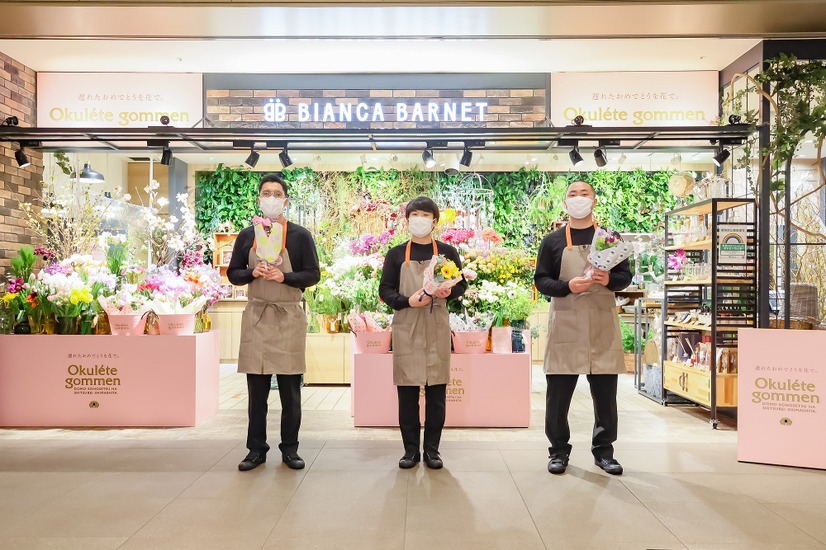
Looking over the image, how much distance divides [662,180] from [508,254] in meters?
6.05

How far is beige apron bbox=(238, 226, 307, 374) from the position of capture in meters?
3.92

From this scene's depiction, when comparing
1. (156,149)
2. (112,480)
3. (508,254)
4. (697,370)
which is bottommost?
(112,480)

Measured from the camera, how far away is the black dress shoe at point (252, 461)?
3.86 m

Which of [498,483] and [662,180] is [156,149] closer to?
[498,483]

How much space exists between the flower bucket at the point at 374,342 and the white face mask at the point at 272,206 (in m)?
1.56

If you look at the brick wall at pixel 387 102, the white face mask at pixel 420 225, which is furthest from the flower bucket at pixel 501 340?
the brick wall at pixel 387 102

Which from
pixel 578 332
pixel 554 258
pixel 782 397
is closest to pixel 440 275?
pixel 554 258

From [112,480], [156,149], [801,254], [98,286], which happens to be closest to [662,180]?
[801,254]

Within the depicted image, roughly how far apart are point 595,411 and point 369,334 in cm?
198

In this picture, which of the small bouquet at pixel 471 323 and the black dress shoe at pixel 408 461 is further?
the small bouquet at pixel 471 323

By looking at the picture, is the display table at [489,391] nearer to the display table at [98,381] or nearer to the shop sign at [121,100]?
the display table at [98,381]

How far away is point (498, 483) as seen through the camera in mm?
3637

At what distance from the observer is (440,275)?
152 inches

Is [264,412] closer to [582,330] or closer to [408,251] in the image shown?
[408,251]
